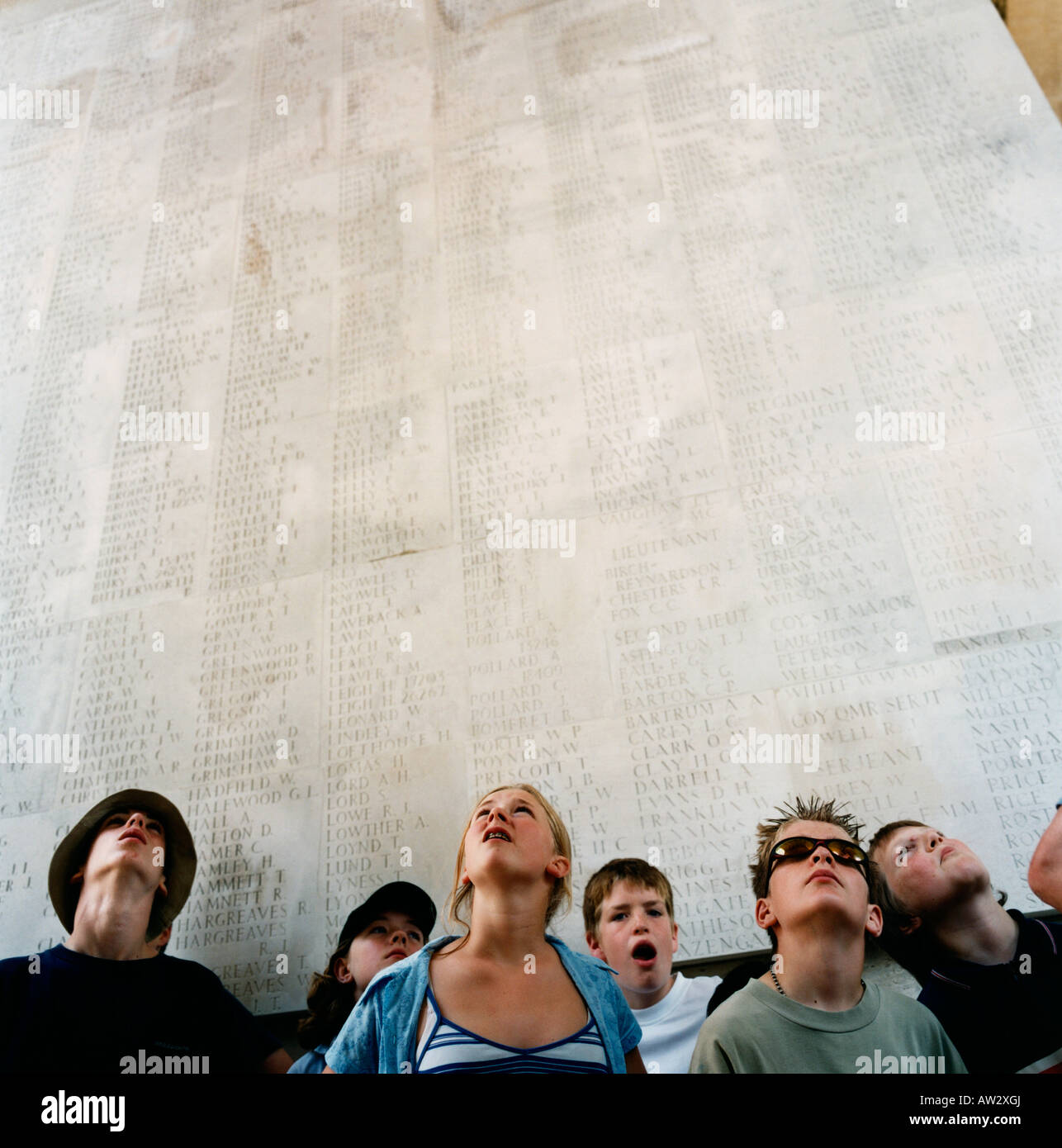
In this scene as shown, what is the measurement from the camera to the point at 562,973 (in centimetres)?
402

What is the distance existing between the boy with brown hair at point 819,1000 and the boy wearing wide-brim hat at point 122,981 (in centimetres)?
226

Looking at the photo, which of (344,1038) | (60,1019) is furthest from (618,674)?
(60,1019)

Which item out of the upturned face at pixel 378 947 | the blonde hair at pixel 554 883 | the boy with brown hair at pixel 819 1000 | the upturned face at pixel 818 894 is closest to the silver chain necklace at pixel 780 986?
the boy with brown hair at pixel 819 1000

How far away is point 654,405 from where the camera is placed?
22.7 ft

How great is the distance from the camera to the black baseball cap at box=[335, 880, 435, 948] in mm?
Result: 5016

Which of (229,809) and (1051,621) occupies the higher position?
(1051,621)

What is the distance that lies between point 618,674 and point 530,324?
298 centimetres

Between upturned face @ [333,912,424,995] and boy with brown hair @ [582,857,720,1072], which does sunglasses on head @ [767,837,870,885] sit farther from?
upturned face @ [333,912,424,995]

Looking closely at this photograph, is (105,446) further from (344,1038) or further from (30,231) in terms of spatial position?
(344,1038)

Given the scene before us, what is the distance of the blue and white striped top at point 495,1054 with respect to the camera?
A: 3631 mm

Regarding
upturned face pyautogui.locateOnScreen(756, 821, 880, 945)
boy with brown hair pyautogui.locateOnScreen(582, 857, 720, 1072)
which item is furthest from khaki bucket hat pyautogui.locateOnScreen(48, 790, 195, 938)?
upturned face pyautogui.locateOnScreen(756, 821, 880, 945)

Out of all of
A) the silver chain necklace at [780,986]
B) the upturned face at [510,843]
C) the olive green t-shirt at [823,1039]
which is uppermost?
the upturned face at [510,843]

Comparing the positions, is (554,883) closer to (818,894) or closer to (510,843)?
(510,843)

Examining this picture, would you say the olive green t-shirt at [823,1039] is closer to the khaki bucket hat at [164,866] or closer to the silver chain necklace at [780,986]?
the silver chain necklace at [780,986]
